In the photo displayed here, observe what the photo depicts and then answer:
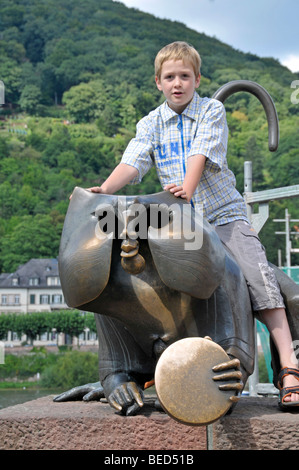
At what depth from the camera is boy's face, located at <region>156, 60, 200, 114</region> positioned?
7.34ft

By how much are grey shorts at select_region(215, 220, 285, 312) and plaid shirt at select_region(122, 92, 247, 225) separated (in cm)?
6

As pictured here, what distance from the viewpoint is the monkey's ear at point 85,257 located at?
182 centimetres

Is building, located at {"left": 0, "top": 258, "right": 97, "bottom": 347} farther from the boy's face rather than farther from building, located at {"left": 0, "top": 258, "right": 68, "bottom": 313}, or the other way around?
the boy's face

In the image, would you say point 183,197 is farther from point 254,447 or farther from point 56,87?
point 56,87

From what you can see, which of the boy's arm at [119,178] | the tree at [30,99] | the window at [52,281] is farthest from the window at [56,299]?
the boy's arm at [119,178]

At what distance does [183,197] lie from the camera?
1.97m

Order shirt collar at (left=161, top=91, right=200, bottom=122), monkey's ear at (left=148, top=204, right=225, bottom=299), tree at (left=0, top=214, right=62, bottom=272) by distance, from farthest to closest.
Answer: tree at (left=0, top=214, right=62, bottom=272), shirt collar at (left=161, top=91, right=200, bottom=122), monkey's ear at (left=148, top=204, right=225, bottom=299)

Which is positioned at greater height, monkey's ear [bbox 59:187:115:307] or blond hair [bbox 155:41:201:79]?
blond hair [bbox 155:41:201:79]

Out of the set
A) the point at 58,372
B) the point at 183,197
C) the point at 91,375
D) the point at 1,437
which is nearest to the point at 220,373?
the point at 183,197

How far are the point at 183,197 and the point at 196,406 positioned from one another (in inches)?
24.0

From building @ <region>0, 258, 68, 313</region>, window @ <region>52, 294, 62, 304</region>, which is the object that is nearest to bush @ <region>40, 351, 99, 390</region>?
building @ <region>0, 258, 68, 313</region>

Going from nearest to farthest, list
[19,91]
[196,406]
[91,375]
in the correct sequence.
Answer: [196,406]
[91,375]
[19,91]
